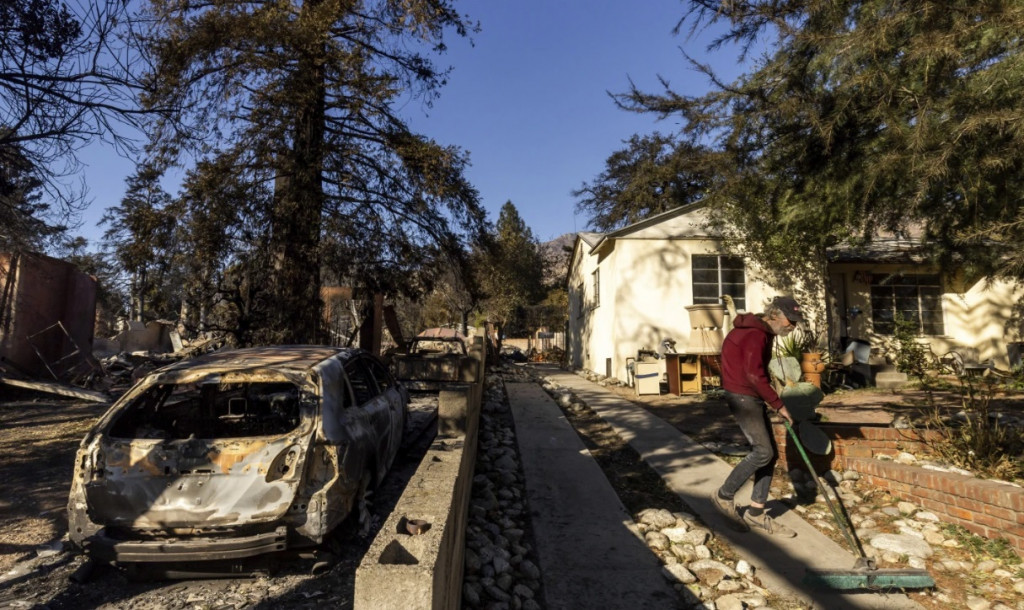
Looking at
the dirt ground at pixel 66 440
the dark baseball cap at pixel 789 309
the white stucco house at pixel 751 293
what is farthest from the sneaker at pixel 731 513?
the white stucco house at pixel 751 293

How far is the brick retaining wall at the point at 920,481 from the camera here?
12.2ft

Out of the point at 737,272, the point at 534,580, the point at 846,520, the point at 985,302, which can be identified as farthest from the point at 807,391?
the point at 985,302

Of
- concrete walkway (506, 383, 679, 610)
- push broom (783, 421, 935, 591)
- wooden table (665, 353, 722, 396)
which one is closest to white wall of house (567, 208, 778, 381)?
wooden table (665, 353, 722, 396)

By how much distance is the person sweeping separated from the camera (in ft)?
14.4

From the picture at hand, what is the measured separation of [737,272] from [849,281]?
10.1 ft

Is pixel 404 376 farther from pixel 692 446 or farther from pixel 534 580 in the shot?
pixel 534 580

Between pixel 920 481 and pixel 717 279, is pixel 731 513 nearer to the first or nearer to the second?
pixel 920 481

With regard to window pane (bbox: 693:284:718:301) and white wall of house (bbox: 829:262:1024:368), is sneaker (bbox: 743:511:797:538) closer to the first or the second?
window pane (bbox: 693:284:718:301)

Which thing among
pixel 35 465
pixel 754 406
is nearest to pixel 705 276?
pixel 754 406

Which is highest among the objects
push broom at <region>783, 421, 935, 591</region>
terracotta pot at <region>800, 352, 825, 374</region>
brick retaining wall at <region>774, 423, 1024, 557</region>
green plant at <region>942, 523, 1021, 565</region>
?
terracotta pot at <region>800, 352, 825, 374</region>

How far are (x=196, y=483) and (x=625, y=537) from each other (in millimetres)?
2994

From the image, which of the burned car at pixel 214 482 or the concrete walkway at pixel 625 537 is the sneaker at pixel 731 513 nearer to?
the concrete walkway at pixel 625 537

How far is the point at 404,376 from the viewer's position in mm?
11336

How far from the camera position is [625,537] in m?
4.30
